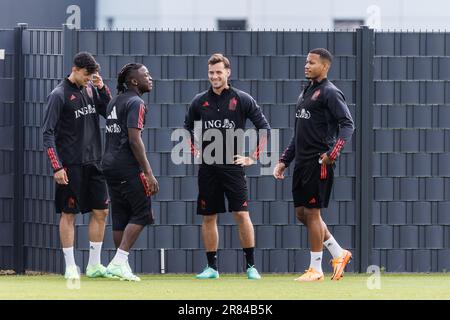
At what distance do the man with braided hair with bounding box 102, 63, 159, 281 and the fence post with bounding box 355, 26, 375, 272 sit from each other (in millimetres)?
2338

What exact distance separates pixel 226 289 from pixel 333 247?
1.62m

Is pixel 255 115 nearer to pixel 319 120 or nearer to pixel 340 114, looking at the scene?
pixel 319 120

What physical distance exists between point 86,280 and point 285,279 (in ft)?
5.39

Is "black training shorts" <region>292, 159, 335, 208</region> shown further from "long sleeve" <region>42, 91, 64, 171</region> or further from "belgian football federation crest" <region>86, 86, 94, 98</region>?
"long sleeve" <region>42, 91, 64, 171</region>

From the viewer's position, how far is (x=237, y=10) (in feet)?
129

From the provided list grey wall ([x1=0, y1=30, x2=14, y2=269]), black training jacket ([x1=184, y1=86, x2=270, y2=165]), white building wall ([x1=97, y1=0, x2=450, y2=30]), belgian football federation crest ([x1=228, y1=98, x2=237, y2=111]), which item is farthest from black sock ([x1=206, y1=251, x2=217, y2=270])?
white building wall ([x1=97, y1=0, x2=450, y2=30])

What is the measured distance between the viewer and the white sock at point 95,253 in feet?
42.9

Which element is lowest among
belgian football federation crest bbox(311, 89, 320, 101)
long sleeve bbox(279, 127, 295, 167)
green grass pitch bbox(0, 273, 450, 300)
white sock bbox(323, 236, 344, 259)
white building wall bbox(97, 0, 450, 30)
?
green grass pitch bbox(0, 273, 450, 300)

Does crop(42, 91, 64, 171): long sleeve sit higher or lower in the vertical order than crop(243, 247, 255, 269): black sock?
higher

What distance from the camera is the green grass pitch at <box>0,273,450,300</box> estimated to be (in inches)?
429

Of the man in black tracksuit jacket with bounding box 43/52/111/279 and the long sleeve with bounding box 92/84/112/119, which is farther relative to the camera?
the long sleeve with bounding box 92/84/112/119

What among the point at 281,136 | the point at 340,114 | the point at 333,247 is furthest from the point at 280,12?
the point at 340,114
